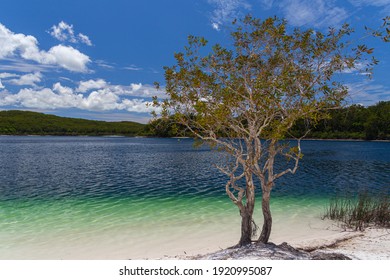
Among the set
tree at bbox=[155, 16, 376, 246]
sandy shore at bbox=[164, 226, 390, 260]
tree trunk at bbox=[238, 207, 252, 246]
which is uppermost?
tree at bbox=[155, 16, 376, 246]

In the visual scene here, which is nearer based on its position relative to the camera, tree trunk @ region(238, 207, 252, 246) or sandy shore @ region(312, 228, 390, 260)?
sandy shore @ region(312, 228, 390, 260)

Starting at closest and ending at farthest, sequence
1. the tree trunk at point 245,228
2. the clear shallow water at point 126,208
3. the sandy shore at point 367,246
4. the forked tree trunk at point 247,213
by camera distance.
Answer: the sandy shore at point 367,246 → the forked tree trunk at point 247,213 → the tree trunk at point 245,228 → the clear shallow water at point 126,208

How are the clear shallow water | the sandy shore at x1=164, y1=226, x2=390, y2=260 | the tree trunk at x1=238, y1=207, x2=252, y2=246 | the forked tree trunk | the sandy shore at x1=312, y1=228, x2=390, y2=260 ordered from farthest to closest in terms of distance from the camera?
the clear shallow water < the tree trunk at x1=238, y1=207, x2=252, y2=246 < the forked tree trunk < the sandy shore at x1=164, y1=226, x2=390, y2=260 < the sandy shore at x1=312, y1=228, x2=390, y2=260

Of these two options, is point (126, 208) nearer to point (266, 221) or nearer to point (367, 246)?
point (266, 221)

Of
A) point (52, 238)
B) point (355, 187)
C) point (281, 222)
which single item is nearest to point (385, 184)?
point (355, 187)

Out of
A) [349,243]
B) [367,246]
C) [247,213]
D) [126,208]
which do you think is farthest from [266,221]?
[126,208]

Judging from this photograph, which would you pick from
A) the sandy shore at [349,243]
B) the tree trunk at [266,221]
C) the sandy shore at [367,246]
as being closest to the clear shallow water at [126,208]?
the sandy shore at [349,243]

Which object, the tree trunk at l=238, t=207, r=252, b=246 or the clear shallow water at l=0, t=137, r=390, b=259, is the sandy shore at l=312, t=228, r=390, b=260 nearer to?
the tree trunk at l=238, t=207, r=252, b=246

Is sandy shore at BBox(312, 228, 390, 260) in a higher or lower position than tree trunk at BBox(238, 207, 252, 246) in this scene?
lower

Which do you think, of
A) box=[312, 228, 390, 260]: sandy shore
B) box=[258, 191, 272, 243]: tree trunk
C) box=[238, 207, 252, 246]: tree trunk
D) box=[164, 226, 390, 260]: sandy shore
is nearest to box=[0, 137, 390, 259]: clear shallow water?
box=[164, 226, 390, 260]: sandy shore

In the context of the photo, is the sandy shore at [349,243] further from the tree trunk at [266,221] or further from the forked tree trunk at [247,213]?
the tree trunk at [266,221]

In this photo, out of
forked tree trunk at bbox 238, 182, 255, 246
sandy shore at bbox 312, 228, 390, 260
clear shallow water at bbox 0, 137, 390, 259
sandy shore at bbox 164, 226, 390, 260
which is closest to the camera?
sandy shore at bbox 312, 228, 390, 260

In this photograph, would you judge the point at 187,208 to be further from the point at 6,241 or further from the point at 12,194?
the point at 12,194

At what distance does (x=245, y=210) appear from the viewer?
1184 cm
